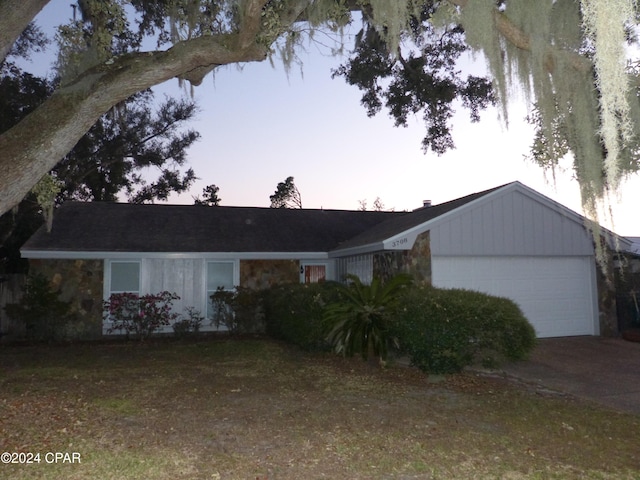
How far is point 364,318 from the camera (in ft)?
30.1

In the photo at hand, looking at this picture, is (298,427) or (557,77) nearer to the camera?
(298,427)

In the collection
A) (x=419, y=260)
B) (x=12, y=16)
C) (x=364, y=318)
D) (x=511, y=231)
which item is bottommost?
(x=364, y=318)

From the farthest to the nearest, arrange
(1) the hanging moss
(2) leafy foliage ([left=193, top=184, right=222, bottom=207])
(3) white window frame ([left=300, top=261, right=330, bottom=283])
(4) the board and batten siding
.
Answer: (2) leafy foliage ([left=193, top=184, right=222, bottom=207]), (3) white window frame ([left=300, top=261, right=330, bottom=283]), (4) the board and batten siding, (1) the hanging moss

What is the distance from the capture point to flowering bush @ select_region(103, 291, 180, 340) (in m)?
13.2

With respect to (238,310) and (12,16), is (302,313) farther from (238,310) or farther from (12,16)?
(12,16)

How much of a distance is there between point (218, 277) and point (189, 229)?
1815 mm

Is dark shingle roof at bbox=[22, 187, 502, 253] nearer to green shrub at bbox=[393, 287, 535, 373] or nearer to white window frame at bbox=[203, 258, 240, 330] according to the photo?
white window frame at bbox=[203, 258, 240, 330]

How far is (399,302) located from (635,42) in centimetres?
491

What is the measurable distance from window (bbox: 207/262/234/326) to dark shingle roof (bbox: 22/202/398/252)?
0.60 m

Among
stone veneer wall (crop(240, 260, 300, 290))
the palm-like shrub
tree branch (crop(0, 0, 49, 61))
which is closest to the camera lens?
tree branch (crop(0, 0, 49, 61))

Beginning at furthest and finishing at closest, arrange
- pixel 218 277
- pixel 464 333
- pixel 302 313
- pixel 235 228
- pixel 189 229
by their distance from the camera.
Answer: pixel 235 228 → pixel 189 229 → pixel 218 277 → pixel 302 313 → pixel 464 333

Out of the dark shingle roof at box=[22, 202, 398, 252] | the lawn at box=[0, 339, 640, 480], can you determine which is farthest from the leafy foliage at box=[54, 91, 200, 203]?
the lawn at box=[0, 339, 640, 480]

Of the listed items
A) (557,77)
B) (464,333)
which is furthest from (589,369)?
(557,77)

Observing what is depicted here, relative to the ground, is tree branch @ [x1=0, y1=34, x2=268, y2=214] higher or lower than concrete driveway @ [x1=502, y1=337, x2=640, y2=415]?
higher
